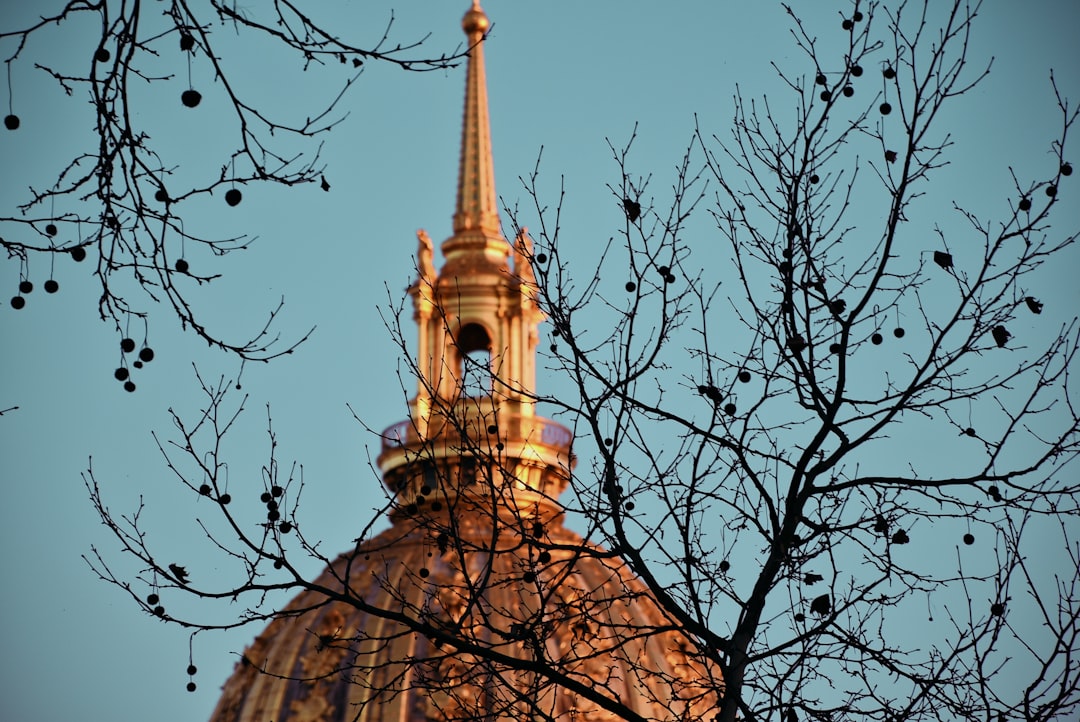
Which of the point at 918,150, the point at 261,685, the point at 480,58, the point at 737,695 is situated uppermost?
the point at 480,58

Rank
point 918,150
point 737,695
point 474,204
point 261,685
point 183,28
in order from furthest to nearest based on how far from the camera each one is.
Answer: point 474,204
point 261,685
point 918,150
point 737,695
point 183,28

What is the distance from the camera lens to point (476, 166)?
83.2 metres

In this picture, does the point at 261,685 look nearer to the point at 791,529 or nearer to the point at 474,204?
the point at 474,204

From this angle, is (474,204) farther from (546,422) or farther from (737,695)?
(737,695)

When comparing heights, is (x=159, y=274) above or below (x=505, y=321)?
below

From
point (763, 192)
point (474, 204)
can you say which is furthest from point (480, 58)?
point (763, 192)

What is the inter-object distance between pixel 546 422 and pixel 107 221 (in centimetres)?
6056

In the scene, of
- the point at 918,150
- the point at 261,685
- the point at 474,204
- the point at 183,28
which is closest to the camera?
the point at 183,28

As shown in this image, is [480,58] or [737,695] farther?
[480,58]

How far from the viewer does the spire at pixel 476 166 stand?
82000mm

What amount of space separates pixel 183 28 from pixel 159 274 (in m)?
1.41

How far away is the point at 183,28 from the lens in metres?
10.7

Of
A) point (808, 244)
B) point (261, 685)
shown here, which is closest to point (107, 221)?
point (808, 244)

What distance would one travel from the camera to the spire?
8200 cm
